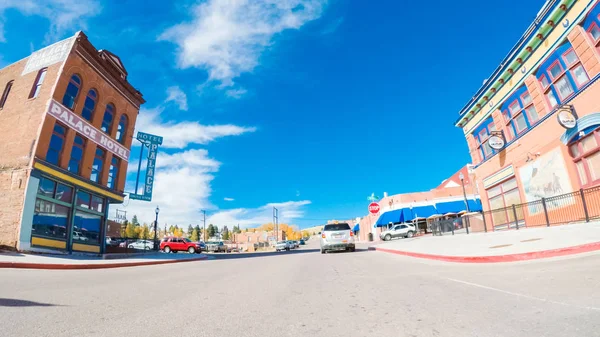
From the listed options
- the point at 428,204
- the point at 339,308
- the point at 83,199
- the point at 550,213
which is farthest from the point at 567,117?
the point at 428,204

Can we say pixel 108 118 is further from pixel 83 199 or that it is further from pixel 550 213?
pixel 550 213

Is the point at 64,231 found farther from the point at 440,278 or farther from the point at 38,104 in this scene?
the point at 440,278

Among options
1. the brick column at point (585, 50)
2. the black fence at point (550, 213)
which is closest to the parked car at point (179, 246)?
the black fence at point (550, 213)

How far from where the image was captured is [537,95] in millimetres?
17172

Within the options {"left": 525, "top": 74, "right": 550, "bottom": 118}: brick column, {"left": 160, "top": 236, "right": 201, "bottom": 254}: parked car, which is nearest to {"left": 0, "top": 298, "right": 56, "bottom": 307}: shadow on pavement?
{"left": 525, "top": 74, "right": 550, "bottom": 118}: brick column

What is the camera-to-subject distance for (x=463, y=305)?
4242mm

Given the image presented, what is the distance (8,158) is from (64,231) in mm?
4904

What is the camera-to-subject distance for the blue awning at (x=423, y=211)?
133 feet

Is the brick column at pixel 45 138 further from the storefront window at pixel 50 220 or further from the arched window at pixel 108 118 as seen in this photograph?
the arched window at pixel 108 118

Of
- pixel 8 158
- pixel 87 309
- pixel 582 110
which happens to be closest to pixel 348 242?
pixel 582 110

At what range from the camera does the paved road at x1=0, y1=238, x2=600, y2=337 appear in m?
3.40

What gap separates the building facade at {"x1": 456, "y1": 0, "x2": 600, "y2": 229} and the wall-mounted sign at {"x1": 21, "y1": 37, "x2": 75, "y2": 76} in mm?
26342

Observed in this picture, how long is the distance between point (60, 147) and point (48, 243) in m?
5.65

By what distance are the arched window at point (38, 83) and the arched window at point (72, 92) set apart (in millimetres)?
1358
